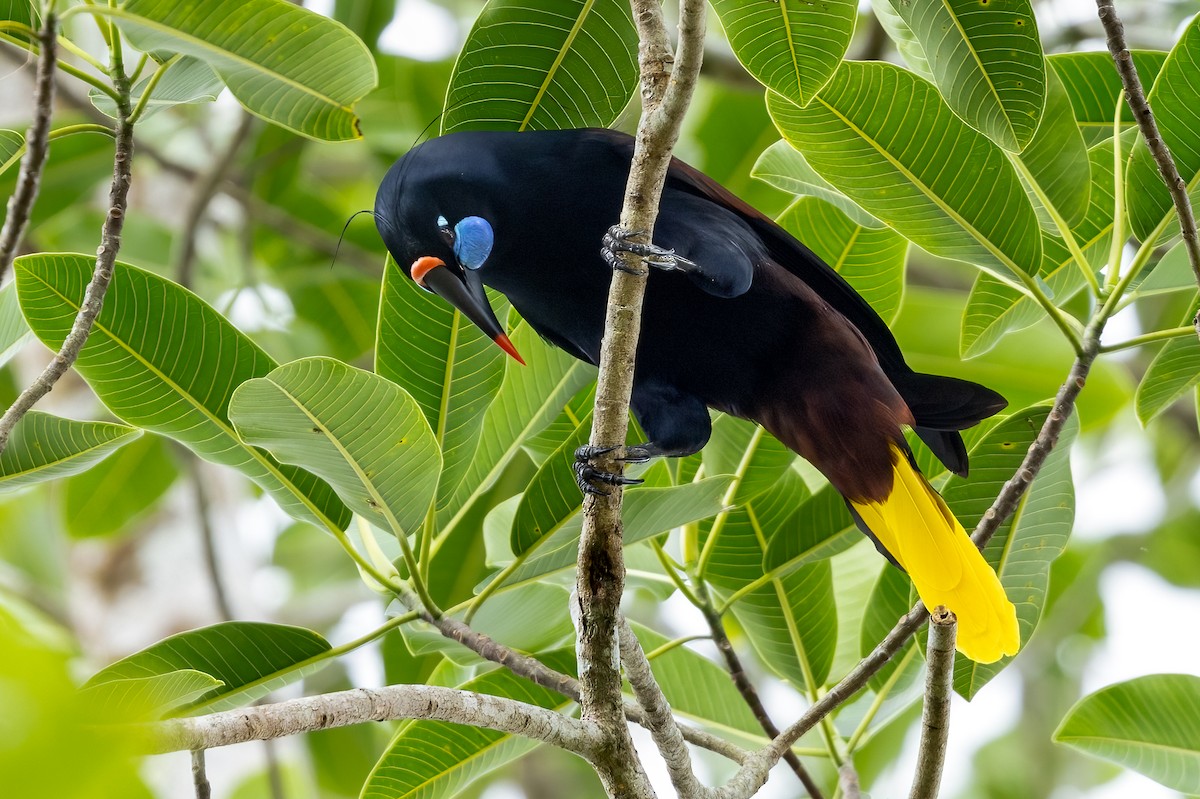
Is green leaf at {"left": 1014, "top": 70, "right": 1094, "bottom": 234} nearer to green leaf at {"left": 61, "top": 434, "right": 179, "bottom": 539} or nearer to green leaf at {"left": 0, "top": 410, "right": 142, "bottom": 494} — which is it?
green leaf at {"left": 0, "top": 410, "right": 142, "bottom": 494}

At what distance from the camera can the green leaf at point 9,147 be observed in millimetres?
1826

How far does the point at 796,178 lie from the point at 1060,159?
446 millimetres

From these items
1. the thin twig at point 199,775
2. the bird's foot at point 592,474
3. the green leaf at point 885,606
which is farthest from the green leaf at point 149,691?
the green leaf at point 885,606

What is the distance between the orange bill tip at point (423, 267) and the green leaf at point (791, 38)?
2.23 ft

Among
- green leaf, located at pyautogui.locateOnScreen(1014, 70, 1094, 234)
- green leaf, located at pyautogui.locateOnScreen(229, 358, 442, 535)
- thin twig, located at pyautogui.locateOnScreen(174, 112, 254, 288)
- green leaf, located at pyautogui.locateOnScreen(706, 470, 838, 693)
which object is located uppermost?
thin twig, located at pyautogui.locateOnScreen(174, 112, 254, 288)

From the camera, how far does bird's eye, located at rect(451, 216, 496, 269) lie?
2.13 metres

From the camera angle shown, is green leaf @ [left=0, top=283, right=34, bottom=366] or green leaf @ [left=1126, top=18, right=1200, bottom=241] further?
green leaf @ [left=0, top=283, right=34, bottom=366]

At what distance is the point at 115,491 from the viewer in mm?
3570

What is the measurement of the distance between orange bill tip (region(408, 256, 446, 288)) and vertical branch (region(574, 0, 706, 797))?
53 centimetres

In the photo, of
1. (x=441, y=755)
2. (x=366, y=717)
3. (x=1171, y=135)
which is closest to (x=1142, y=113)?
(x=1171, y=135)

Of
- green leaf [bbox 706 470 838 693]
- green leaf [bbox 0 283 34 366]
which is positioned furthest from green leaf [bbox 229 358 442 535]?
green leaf [bbox 706 470 838 693]

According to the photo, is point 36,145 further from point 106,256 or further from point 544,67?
point 544,67

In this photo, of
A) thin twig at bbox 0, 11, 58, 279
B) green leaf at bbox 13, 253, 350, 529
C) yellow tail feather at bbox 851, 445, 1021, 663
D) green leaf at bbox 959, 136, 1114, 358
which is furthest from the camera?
green leaf at bbox 959, 136, 1114, 358

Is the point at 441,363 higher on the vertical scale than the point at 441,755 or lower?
higher
